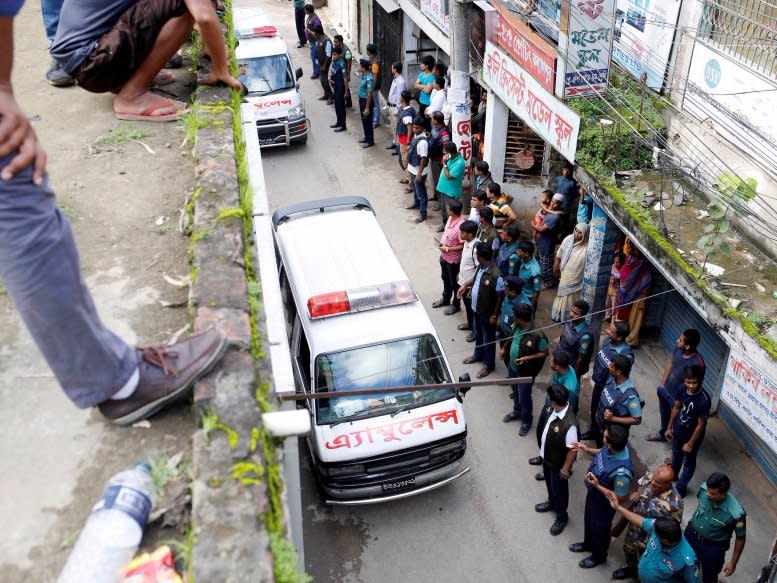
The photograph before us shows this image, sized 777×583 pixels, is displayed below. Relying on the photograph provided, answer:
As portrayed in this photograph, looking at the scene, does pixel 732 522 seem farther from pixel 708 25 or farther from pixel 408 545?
pixel 708 25

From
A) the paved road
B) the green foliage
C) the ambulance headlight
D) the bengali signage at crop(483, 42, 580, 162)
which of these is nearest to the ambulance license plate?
the paved road

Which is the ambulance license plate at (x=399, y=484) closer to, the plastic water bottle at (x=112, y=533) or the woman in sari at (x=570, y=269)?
the woman in sari at (x=570, y=269)

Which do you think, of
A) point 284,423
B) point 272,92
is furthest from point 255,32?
point 284,423

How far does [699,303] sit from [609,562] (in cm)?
244

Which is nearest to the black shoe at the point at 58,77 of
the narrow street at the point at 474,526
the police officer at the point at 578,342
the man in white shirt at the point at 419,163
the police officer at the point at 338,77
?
the narrow street at the point at 474,526

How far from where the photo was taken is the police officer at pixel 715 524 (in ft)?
18.8

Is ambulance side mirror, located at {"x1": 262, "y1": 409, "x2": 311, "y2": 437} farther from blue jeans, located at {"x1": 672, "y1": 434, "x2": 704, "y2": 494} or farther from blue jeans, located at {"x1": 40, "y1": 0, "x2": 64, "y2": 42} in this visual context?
blue jeans, located at {"x1": 672, "y1": 434, "x2": 704, "y2": 494}

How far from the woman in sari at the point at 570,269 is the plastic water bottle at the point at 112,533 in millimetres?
7556

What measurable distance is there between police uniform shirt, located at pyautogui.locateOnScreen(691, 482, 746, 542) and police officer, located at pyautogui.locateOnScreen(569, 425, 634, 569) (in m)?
0.59

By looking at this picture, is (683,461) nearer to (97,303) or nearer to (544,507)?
(544,507)

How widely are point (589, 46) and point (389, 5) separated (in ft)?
27.2

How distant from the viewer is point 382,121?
17.0 meters

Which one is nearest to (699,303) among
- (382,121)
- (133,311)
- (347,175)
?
(133,311)

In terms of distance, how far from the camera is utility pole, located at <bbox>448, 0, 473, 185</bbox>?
11773 millimetres
